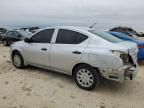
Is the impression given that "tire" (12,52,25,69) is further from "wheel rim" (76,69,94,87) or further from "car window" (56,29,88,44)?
"wheel rim" (76,69,94,87)

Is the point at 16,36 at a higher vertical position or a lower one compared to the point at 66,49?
lower

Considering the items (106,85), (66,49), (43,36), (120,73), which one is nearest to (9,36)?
(43,36)

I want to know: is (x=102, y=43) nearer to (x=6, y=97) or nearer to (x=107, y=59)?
(x=107, y=59)

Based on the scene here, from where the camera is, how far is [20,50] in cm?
670

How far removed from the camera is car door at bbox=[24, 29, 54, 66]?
19.4 feet

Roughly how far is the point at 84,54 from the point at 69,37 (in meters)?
0.80

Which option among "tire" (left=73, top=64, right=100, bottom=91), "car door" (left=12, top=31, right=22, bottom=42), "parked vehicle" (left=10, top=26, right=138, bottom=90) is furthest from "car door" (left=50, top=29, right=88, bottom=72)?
"car door" (left=12, top=31, right=22, bottom=42)

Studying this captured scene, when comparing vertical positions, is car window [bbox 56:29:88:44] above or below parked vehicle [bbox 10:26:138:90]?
above

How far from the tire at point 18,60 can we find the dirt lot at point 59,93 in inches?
22.4

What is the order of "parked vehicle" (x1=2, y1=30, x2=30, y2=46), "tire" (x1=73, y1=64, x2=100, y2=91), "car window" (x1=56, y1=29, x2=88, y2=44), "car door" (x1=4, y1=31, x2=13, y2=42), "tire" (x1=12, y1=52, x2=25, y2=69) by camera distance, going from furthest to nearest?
"car door" (x1=4, y1=31, x2=13, y2=42) → "parked vehicle" (x1=2, y1=30, x2=30, y2=46) → "tire" (x1=12, y1=52, x2=25, y2=69) → "car window" (x1=56, y1=29, x2=88, y2=44) → "tire" (x1=73, y1=64, x2=100, y2=91)

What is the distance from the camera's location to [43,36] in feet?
20.2

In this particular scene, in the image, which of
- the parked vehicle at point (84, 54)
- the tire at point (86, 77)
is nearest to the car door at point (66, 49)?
the parked vehicle at point (84, 54)

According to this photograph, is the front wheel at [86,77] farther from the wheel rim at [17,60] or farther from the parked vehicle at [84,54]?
the wheel rim at [17,60]

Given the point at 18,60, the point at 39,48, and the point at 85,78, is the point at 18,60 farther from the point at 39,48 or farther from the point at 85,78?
the point at 85,78
